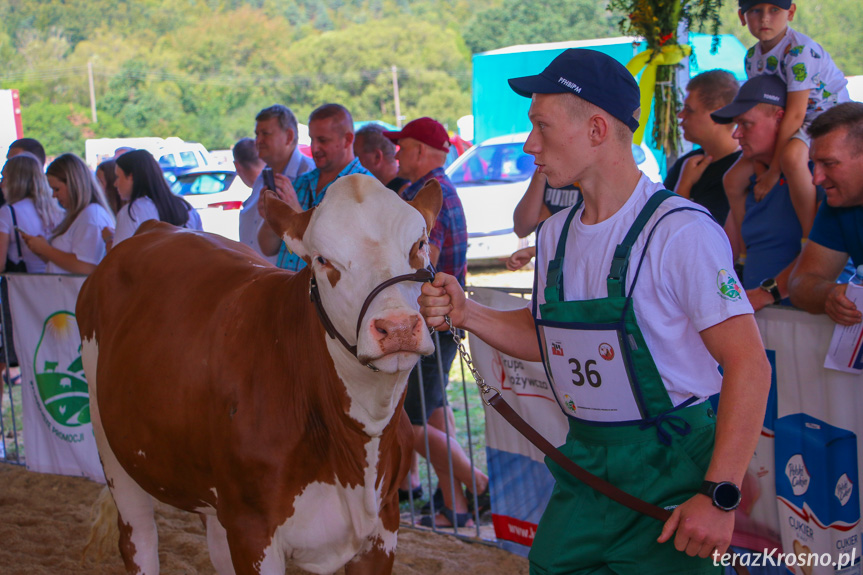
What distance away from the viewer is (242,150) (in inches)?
266

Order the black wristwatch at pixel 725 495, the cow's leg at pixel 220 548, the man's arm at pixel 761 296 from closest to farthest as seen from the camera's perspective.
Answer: the black wristwatch at pixel 725 495 < the man's arm at pixel 761 296 < the cow's leg at pixel 220 548

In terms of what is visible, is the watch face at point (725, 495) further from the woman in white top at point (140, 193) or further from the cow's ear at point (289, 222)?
the woman in white top at point (140, 193)

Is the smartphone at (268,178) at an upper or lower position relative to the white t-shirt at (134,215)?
upper

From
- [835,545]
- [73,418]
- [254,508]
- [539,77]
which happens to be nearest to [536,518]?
[835,545]

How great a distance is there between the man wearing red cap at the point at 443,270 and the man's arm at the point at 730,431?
2629mm

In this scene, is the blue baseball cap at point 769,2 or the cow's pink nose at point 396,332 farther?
the blue baseball cap at point 769,2

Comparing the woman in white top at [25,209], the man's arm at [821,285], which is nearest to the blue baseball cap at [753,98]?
the man's arm at [821,285]

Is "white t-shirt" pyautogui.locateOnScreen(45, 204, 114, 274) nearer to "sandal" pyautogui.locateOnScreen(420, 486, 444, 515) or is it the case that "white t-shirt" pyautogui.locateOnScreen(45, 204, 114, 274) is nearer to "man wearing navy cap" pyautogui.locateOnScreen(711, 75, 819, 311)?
"sandal" pyautogui.locateOnScreen(420, 486, 444, 515)

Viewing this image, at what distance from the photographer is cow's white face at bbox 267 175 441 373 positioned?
201 cm

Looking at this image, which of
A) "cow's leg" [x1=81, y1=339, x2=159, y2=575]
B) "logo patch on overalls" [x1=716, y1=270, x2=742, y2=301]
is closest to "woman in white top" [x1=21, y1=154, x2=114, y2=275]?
"cow's leg" [x1=81, y1=339, x2=159, y2=575]

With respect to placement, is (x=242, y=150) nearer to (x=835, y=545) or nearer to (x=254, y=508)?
(x=254, y=508)

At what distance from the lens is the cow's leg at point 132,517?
345 centimetres

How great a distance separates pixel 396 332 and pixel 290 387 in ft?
2.36

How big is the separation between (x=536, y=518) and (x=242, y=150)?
424cm
